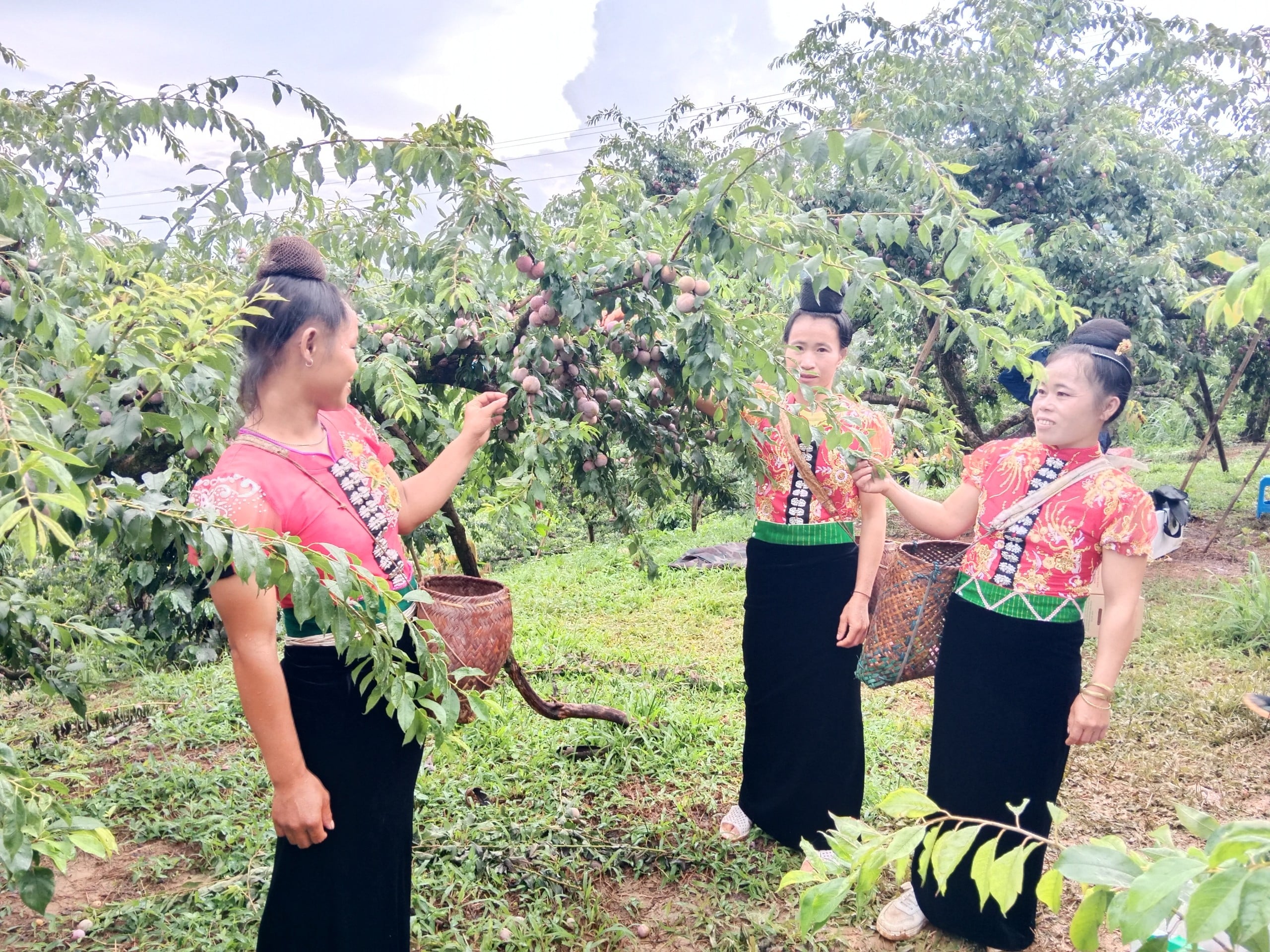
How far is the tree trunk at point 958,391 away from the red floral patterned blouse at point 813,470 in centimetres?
497

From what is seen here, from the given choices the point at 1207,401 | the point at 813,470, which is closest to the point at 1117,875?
the point at 813,470

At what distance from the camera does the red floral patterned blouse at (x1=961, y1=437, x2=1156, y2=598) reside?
205 centimetres

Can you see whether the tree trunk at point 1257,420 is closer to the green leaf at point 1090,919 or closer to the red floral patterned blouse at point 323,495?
the red floral patterned blouse at point 323,495

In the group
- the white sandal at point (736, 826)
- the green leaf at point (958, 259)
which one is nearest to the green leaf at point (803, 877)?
the green leaf at point (958, 259)

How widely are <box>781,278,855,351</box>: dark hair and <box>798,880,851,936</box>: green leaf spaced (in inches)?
75.0

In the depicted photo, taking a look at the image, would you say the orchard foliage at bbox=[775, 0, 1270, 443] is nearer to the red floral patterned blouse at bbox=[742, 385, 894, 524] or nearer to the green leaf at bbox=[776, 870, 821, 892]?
the red floral patterned blouse at bbox=[742, 385, 894, 524]

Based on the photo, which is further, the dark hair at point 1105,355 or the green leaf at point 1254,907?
the dark hair at point 1105,355

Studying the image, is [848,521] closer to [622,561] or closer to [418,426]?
[418,426]

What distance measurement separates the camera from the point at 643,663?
16.0 feet

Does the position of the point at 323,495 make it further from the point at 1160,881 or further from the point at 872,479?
the point at 872,479

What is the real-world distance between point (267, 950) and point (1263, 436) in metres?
14.4

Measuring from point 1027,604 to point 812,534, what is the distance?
2.26ft

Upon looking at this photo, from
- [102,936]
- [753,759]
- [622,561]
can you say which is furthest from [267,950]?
[622,561]

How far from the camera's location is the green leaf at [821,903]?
839 millimetres
